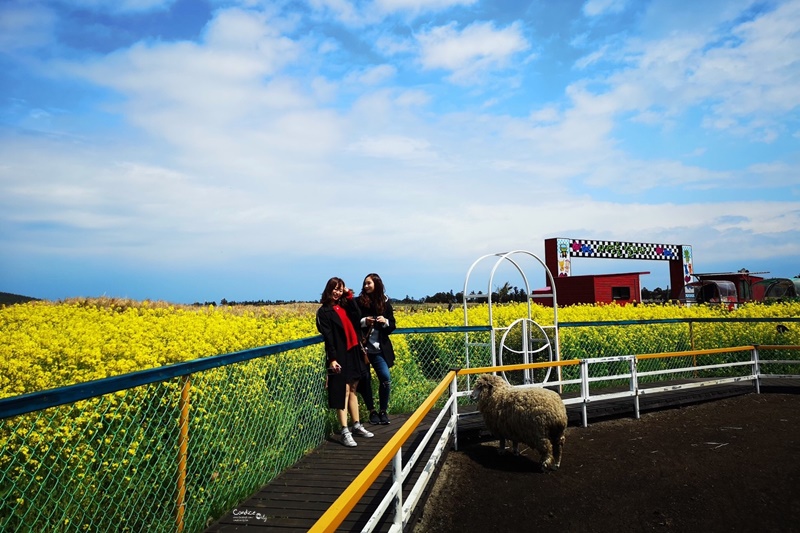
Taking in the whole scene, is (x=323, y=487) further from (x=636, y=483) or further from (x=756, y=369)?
(x=756, y=369)

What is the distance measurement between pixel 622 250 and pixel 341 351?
81.5 feet

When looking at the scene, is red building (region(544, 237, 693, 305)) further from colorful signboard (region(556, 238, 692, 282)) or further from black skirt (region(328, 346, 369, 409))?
black skirt (region(328, 346, 369, 409))

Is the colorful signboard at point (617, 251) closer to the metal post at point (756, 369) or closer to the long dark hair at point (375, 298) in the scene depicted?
the metal post at point (756, 369)

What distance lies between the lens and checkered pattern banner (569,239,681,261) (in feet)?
84.9

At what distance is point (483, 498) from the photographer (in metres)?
5.55

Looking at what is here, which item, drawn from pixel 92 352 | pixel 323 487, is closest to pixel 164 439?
pixel 92 352

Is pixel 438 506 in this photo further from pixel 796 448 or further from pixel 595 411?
pixel 796 448

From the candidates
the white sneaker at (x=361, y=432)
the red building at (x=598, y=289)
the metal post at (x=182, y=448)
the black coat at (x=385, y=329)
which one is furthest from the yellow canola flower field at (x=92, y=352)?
the red building at (x=598, y=289)

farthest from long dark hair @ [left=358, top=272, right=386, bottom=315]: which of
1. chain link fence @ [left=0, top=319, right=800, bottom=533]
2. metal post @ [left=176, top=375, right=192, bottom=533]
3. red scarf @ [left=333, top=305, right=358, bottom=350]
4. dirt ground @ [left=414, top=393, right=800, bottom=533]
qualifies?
metal post @ [left=176, top=375, right=192, bottom=533]

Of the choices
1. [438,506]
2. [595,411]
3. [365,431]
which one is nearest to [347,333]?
[365,431]

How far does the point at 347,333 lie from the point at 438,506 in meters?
2.00

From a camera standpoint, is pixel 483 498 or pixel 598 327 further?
pixel 598 327

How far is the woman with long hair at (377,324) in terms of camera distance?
642 cm

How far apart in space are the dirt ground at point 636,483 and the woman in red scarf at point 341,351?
4.28ft
